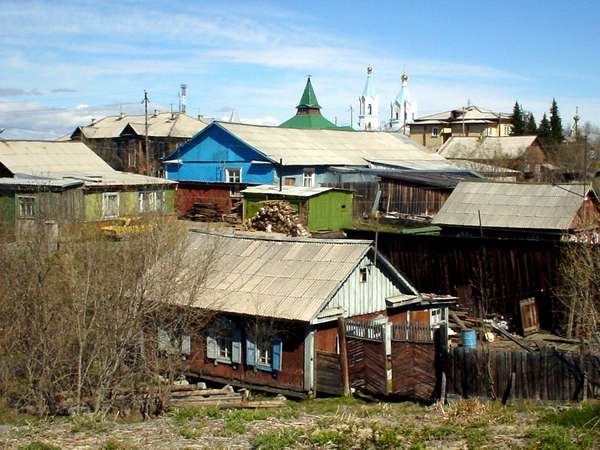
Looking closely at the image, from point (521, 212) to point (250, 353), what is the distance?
40.0ft

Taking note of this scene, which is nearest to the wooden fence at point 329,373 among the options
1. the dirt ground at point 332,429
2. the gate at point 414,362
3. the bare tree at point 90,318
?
the gate at point 414,362

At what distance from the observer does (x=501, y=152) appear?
54594 millimetres

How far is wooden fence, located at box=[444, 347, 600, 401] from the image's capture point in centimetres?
1520

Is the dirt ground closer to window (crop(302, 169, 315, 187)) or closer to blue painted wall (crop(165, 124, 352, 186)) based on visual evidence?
blue painted wall (crop(165, 124, 352, 186))

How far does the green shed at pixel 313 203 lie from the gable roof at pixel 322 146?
4.99 m

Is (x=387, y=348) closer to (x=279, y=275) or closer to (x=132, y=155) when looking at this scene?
(x=279, y=275)

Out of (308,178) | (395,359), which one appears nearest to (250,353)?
(395,359)

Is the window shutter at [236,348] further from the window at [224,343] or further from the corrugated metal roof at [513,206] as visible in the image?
the corrugated metal roof at [513,206]

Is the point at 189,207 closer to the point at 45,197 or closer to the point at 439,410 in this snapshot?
the point at 45,197

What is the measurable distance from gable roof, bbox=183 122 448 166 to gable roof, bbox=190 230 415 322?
56.5ft

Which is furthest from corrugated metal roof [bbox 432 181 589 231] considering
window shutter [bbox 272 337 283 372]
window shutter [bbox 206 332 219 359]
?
window shutter [bbox 206 332 219 359]

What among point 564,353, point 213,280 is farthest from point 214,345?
point 564,353

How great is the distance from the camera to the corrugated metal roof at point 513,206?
25578mm

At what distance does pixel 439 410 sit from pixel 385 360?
92.2 inches
